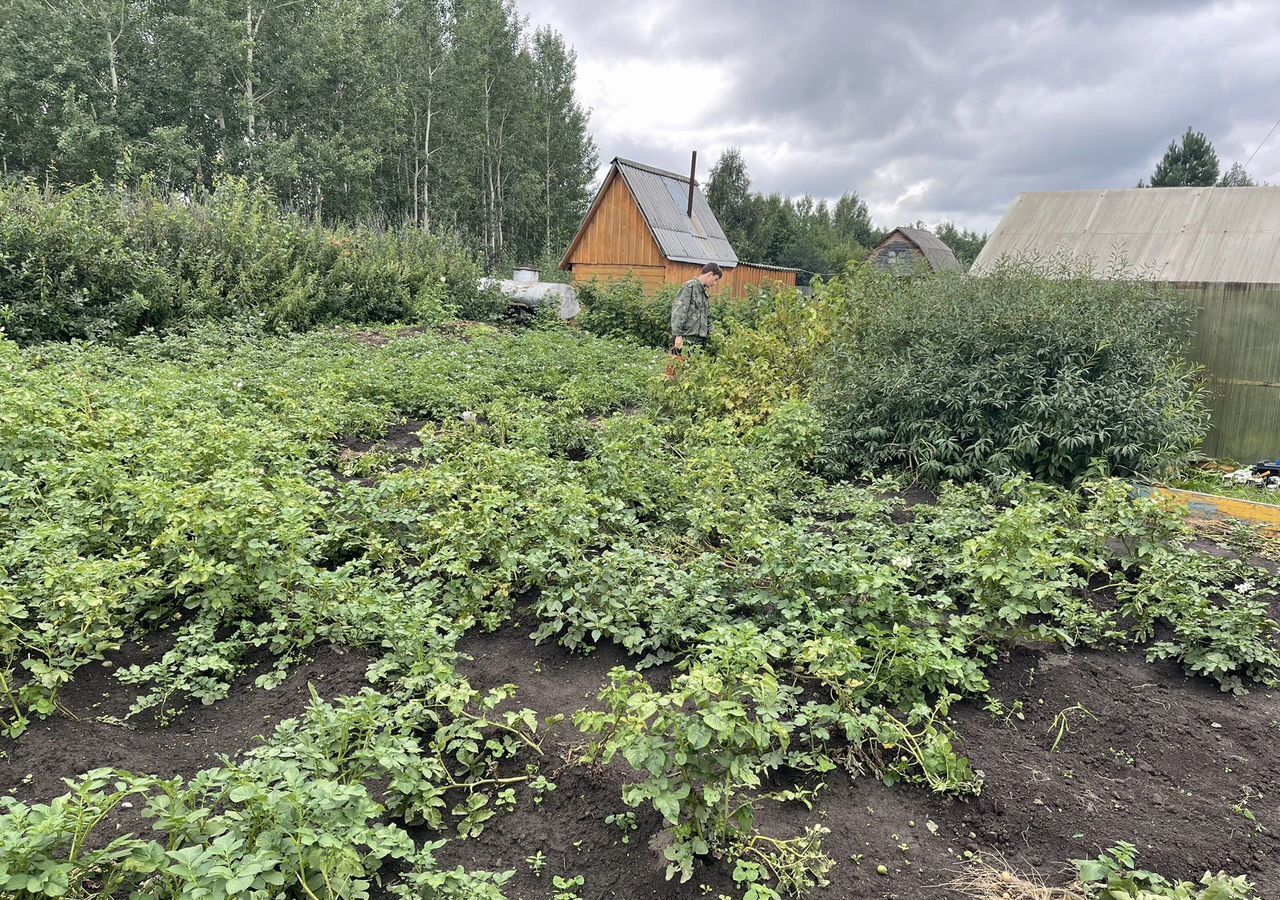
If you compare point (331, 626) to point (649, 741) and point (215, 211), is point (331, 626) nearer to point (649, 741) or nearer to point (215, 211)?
point (649, 741)

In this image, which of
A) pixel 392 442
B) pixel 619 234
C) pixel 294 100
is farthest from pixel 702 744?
pixel 294 100

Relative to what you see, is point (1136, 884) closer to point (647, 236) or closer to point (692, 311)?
point (692, 311)

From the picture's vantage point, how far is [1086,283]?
657cm

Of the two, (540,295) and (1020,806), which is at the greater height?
(540,295)

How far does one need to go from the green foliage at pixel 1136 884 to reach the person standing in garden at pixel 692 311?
7.60 meters

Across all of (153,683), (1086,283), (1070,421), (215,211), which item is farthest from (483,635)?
(215,211)

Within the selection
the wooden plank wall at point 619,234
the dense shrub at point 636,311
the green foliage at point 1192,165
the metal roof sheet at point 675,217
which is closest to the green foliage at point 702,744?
the dense shrub at point 636,311

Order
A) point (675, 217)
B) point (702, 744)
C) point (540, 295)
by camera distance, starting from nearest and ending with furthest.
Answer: point (702, 744), point (540, 295), point (675, 217)

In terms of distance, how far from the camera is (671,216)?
85.2 feet

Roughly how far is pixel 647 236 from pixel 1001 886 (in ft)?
79.8

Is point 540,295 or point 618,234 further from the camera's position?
point 618,234

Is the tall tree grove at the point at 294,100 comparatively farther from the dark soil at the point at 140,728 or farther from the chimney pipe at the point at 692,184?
the dark soil at the point at 140,728

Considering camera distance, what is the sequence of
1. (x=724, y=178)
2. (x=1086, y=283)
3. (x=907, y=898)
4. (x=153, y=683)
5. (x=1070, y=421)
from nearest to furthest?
(x=907, y=898)
(x=153, y=683)
(x=1070, y=421)
(x=1086, y=283)
(x=724, y=178)

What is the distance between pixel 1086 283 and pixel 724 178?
1905 inches
